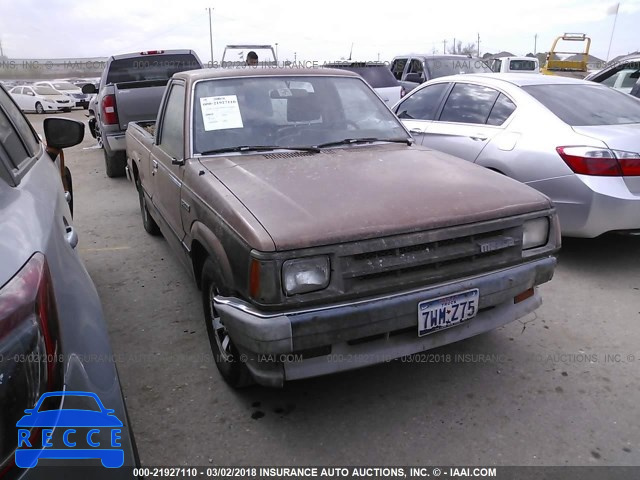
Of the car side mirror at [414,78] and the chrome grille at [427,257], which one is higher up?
the car side mirror at [414,78]

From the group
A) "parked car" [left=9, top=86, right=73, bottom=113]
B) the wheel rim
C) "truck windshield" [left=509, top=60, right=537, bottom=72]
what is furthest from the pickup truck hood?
"parked car" [left=9, top=86, right=73, bottom=113]

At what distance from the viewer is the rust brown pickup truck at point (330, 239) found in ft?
7.70

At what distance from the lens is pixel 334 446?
2564 mm

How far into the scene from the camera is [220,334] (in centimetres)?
308

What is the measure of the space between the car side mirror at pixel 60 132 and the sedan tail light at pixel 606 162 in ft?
12.5

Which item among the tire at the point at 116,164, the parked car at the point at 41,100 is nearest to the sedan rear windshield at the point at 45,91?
the parked car at the point at 41,100

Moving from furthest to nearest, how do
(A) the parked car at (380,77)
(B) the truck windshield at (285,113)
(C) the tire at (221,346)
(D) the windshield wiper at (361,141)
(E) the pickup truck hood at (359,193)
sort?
(A) the parked car at (380,77)
(D) the windshield wiper at (361,141)
(B) the truck windshield at (285,113)
(C) the tire at (221,346)
(E) the pickup truck hood at (359,193)

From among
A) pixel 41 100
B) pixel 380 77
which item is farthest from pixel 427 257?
pixel 41 100

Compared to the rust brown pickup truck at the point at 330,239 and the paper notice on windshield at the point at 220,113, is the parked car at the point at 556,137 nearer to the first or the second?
the rust brown pickup truck at the point at 330,239

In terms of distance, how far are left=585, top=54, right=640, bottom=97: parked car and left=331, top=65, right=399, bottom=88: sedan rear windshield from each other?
12.3 feet

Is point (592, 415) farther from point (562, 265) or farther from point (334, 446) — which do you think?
point (562, 265)

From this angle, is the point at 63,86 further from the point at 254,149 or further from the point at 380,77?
the point at 254,149

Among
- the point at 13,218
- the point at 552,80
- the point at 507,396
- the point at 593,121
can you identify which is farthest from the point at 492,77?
the point at 13,218

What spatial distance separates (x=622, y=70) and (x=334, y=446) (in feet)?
27.1
